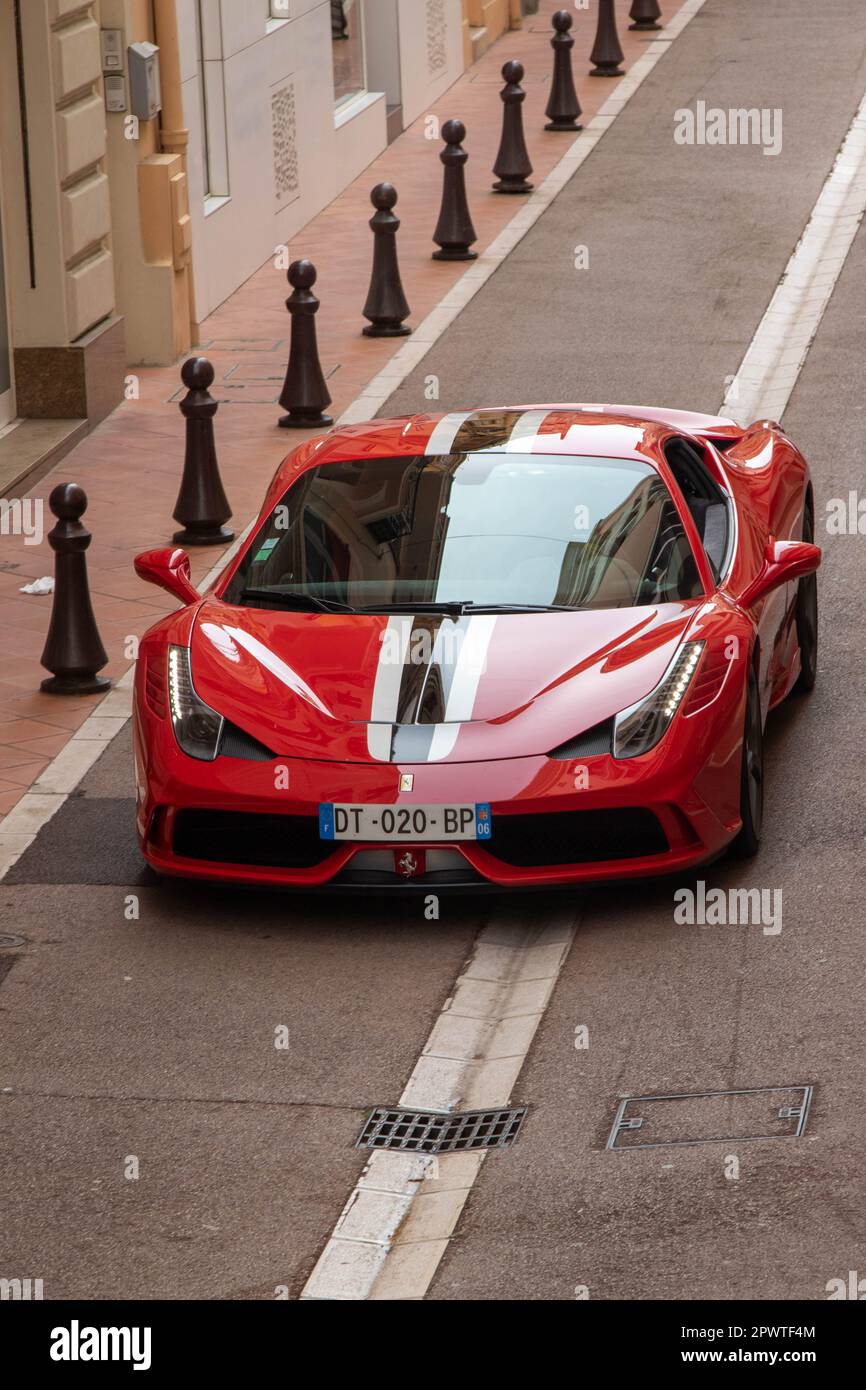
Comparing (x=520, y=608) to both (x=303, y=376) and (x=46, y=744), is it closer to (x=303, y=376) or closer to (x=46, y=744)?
(x=46, y=744)

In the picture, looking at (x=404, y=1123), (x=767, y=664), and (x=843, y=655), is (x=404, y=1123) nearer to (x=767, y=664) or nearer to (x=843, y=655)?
(x=767, y=664)

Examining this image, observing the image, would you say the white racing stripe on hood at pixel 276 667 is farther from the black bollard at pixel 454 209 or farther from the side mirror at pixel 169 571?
the black bollard at pixel 454 209

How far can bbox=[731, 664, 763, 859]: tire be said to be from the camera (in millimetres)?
7434

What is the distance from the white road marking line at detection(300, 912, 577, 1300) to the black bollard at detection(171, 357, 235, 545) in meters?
4.99

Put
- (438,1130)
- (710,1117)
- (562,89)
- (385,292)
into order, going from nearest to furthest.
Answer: (710,1117) < (438,1130) < (385,292) < (562,89)

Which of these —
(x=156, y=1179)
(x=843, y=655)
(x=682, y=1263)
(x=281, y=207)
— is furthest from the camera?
(x=281, y=207)

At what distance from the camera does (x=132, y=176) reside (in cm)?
1516

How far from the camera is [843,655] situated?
9641 mm

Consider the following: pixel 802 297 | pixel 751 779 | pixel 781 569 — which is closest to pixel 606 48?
pixel 802 297

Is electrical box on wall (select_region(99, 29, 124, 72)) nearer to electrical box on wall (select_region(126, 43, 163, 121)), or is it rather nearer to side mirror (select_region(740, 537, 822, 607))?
electrical box on wall (select_region(126, 43, 163, 121))

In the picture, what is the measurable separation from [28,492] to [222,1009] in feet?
22.2

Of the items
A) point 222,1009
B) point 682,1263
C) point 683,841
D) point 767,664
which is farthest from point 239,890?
point 682,1263

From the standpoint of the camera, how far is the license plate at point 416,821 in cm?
691

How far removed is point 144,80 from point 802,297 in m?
4.75
